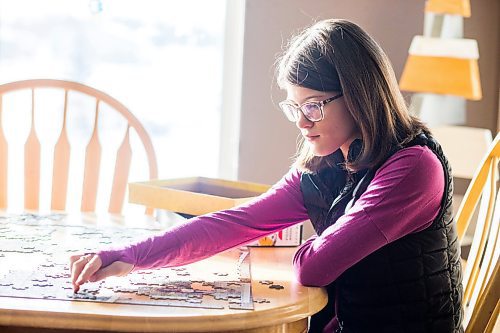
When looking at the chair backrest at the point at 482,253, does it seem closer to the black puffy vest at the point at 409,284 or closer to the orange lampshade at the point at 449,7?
the black puffy vest at the point at 409,284

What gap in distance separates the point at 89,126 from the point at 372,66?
195cm

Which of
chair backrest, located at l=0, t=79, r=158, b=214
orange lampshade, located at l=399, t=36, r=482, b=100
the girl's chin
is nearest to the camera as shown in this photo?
the girl's chin

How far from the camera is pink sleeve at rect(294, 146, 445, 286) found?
5.41 feet

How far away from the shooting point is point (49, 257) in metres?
1.83

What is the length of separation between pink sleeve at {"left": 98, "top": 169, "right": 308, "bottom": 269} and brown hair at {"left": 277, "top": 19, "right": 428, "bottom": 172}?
0.25 metres

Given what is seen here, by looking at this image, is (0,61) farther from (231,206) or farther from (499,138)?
(499,138)

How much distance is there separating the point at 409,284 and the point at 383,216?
145 millimetres

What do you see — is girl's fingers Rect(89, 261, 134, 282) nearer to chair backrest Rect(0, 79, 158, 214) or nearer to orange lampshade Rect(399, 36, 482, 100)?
chair backrest Rect(0, 79, 158, 214)

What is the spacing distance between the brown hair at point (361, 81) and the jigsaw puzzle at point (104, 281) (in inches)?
14.4

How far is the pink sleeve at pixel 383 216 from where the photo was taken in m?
1.65

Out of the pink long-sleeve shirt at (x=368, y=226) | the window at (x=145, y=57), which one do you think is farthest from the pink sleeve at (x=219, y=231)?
the window at (x=145, y=57)

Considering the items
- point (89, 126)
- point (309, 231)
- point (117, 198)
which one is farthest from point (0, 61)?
point (309, 231)

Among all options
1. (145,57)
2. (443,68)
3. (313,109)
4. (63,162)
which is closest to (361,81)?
A: (313,109)

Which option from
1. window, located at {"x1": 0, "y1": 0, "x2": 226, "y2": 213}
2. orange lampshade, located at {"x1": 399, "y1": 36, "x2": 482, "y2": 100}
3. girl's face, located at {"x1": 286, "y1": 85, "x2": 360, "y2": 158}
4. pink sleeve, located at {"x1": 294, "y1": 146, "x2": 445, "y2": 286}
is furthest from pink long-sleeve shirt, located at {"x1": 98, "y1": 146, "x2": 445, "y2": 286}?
window, located at {"x1": 0, "y1": 0, "x2": 226, "y2": 213}
